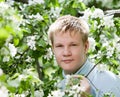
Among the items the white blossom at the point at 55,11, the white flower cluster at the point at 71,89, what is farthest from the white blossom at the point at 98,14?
the white flower cluster at the point at 71,89

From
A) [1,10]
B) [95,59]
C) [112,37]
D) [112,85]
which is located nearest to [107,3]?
[112,37]

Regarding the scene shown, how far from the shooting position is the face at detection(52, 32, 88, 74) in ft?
9.75

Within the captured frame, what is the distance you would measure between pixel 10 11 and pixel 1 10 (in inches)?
2.6

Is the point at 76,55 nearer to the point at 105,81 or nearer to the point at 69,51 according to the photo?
the point at 69,51

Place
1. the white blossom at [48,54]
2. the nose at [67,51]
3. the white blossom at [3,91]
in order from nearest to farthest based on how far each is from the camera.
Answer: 1. the white blossom at [3,91]
2. the nose at [67,51]
3. the white blossom at [48,54]

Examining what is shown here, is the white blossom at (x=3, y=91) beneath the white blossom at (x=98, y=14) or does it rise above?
above

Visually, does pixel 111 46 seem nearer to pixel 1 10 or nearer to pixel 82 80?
pixel 82 80

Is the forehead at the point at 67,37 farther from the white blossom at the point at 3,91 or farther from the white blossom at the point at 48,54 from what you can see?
the white blossom at the point at 3,91

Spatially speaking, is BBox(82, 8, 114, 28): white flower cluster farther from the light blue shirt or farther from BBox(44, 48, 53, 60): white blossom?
the light blue shirt

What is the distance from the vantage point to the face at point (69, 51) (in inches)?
117

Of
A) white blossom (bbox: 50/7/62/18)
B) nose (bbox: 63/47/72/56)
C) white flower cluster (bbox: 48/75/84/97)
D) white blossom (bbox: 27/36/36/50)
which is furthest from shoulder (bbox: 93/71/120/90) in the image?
white blossom (bbox: 50/7/62/18)

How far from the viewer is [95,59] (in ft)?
13.2

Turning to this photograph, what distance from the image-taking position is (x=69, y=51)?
297 centimetres

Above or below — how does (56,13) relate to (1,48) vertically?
below
